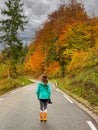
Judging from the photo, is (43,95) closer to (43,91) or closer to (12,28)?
(43,91)

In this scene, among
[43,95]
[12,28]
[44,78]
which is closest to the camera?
[44,78]

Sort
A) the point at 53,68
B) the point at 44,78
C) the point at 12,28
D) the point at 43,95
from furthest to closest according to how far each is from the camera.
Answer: the point at 53,68
the point at 12,28
the point at 43,95
the point at 44,78

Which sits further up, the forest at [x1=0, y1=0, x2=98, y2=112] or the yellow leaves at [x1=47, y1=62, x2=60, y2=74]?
the forest at [x1=0, y1=0, x2=98, y2=112]

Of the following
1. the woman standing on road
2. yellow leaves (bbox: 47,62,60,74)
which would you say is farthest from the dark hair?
yellow leaves (bbox: 47,62,60,74)

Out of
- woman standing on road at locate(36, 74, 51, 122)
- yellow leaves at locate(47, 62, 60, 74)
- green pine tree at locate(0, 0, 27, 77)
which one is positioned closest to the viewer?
woman standing on road at locate(36, 74, 51, 122)

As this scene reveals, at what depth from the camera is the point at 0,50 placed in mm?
45000

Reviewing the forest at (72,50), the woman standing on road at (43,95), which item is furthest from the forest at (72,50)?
the woman standing on road at (43,95)

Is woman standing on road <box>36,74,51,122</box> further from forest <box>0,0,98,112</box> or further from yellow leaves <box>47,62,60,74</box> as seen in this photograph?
yellow leaves <box>47,62,60,74</box>

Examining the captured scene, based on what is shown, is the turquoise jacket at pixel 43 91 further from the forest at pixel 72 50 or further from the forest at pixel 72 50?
the forest at pixel 72 50

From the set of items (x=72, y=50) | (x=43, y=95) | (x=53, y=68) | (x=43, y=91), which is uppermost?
(x=72, y=50)

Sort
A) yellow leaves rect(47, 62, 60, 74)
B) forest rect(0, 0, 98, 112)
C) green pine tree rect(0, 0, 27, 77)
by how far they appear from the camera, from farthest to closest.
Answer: yellow leaves rect(47, 62, 60, 74) < green pine tree rect(0, 0, 27, 77) < forest rect(0, 0, 98, 112)

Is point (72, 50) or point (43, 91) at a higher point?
point (72, 50)

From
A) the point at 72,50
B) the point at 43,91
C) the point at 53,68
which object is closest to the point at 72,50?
the point at 72,50

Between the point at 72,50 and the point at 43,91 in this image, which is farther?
the point at 72,50
